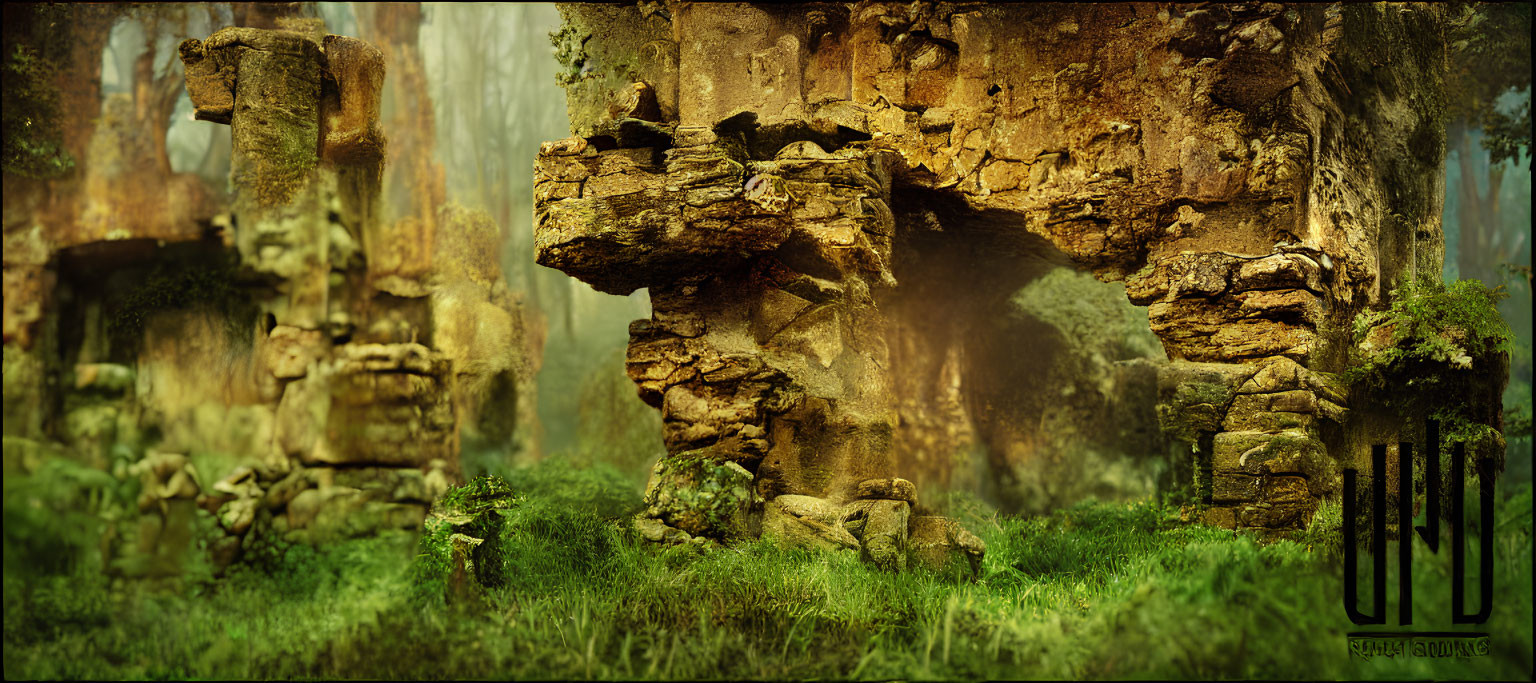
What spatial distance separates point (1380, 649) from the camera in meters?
3.94

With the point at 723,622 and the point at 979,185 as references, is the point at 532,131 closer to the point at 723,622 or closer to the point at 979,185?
the point at 979,185

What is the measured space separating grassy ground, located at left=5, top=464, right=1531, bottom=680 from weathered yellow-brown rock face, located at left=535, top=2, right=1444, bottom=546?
5.57 ft

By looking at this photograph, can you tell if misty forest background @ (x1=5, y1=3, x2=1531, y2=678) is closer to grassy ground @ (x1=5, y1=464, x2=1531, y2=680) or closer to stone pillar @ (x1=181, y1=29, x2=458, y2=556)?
grassy ground @ (x1=5, y1=464, x2=1531, y2=680)

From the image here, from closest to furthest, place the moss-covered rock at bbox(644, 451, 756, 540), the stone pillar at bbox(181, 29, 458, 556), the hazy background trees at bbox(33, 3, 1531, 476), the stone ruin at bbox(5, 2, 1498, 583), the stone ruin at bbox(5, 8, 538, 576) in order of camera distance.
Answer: the stone ruin at bbox(5, 8, 538, 576) < the stone pillar at bbox(181, 29, 458, 556) < the stone ruin at bbox(5, 2, 1498, 583) < the hazy background trees at bbox(33, 3, 1531, 476) < the moss-covered rock at bbox(644, 451, 756, 540)

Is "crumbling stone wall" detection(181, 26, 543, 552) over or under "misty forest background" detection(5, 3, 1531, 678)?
over

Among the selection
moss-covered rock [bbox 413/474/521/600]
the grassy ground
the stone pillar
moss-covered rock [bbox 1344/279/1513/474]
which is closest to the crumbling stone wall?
the stone pillar

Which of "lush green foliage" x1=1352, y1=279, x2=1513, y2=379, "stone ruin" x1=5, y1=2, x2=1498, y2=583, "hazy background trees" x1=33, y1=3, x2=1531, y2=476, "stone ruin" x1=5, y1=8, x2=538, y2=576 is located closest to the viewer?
"stone ruin" x1=5, y1=8, x2=538, y2=576

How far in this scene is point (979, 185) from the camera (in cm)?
787

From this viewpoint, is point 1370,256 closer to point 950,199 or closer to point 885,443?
point 950,199

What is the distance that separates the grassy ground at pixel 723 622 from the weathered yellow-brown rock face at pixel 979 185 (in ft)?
5.57

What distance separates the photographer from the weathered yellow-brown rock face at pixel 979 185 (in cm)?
668

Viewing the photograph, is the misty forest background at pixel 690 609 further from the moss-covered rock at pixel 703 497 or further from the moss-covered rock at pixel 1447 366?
A: the moss-covered rock at pixel 1447 366

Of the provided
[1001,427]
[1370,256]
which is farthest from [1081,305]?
[1370,256]

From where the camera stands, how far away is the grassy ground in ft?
12.2
